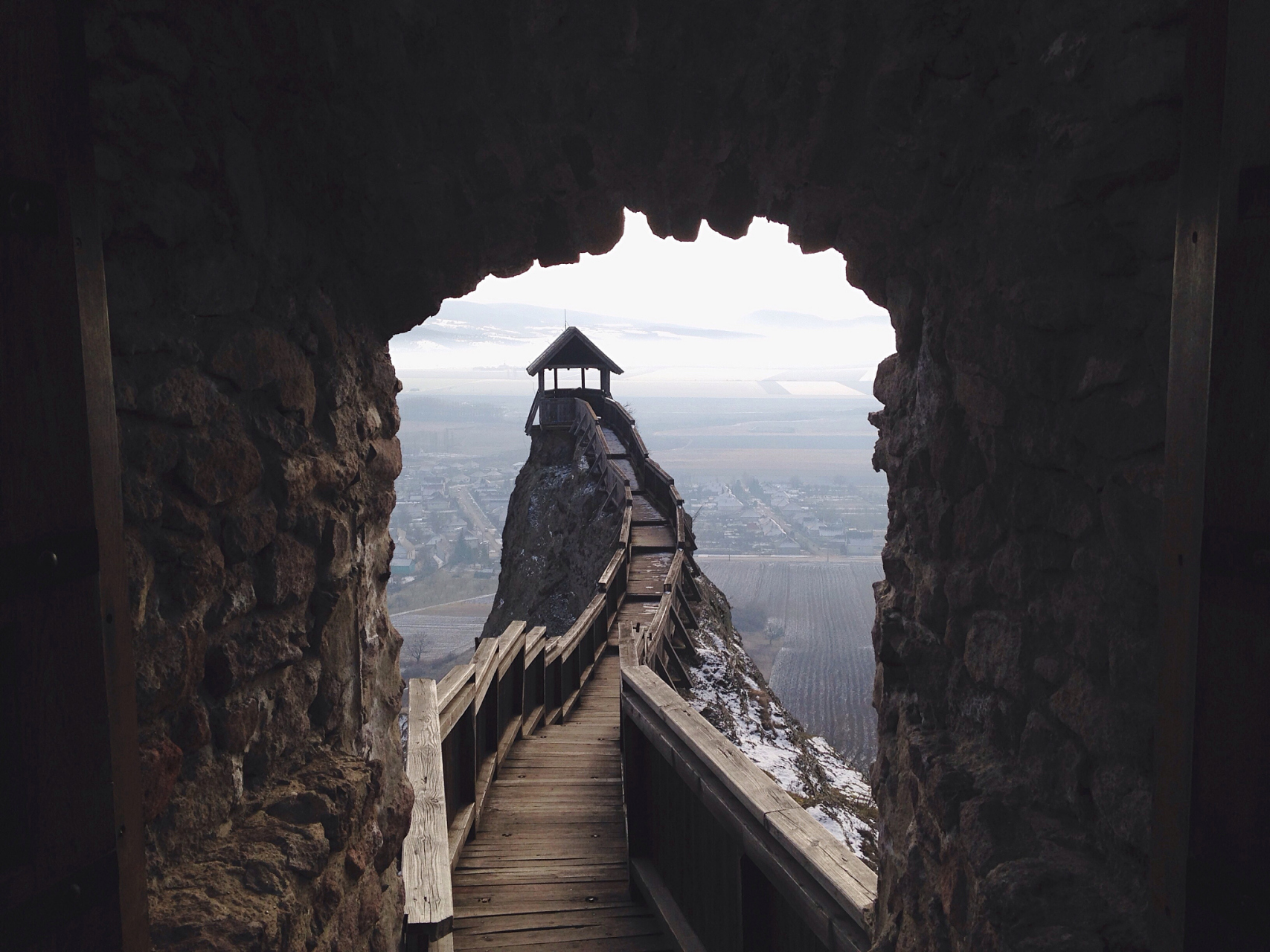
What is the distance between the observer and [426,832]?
3.93 m

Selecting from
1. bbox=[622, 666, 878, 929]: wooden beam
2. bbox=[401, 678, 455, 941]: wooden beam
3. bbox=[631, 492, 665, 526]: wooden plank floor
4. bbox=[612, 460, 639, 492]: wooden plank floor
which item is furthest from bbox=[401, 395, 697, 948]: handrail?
bbox=[612, 460, 639, 492]: wooden plank floor

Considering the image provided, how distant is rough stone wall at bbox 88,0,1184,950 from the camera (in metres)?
1.87

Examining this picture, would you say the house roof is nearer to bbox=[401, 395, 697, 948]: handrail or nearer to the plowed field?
the plowed field

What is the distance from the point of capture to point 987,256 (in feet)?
7.21

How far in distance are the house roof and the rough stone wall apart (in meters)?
23.0

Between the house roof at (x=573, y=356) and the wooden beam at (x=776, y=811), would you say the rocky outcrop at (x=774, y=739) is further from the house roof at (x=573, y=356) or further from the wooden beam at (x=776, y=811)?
the house roof at (x=573, y=356)

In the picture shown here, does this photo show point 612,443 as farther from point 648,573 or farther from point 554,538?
point 648,573

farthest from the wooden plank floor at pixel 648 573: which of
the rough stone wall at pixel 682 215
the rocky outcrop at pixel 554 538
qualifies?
the rough stone wall at pixel 682 215

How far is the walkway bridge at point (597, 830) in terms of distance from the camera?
3234mm

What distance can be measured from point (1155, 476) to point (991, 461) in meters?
0.52

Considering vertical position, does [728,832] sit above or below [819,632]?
above

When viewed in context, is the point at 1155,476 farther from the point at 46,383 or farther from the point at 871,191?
the point at 46,383

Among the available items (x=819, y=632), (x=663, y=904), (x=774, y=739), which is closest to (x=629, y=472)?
(x=774, y=739)

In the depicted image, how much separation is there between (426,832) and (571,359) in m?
23.5
